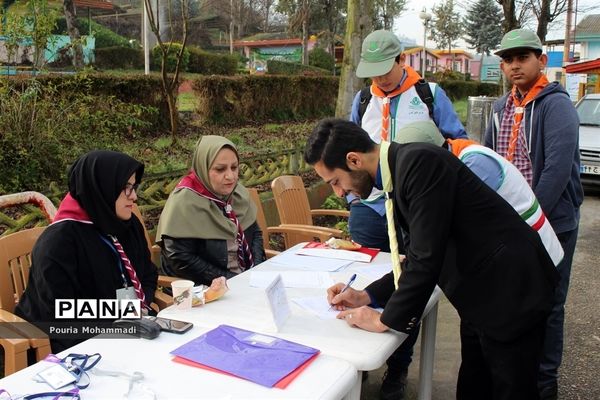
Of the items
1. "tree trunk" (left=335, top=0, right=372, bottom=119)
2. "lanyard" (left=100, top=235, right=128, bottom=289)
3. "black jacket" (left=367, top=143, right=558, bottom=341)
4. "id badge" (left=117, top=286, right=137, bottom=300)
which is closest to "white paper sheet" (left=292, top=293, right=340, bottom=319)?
"black jacket" (left=367, top=143, right=558, bottom=341)

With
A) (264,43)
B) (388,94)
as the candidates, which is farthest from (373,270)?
(264,43)

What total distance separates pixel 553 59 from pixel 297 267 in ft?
125

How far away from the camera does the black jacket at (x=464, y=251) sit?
1710mm

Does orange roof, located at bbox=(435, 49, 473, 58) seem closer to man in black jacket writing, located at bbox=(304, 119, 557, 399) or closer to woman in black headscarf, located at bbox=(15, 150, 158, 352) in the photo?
woman in black headscarf, located at bbox=(15, 150, 158, 352)

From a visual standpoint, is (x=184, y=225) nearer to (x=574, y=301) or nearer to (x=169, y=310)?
(x=169, y=310)

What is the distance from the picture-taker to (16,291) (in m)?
2.59

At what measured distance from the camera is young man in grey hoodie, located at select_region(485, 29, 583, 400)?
2.67 m

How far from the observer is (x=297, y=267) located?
2801 mm

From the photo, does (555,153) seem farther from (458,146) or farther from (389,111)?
(389,111)

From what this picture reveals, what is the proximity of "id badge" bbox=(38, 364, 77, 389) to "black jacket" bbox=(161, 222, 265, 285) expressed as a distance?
1.40 metres

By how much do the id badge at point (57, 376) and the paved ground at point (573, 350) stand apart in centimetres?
185

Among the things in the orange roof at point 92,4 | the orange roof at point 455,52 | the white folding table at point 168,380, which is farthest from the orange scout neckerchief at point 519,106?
the orange roof at point 455,52

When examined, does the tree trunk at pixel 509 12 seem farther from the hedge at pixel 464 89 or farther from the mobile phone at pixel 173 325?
the hedge at pixel 464 89

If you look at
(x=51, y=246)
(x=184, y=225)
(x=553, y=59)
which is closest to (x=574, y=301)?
(x=184, y=225)
